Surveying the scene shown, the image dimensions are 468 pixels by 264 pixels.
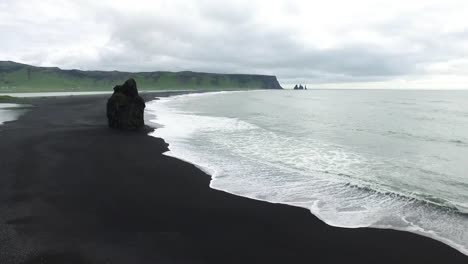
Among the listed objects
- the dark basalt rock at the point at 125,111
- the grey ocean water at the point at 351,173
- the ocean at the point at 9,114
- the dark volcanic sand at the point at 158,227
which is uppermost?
the dark basalt rock at the point at 125,111

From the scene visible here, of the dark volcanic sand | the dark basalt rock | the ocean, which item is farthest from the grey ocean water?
the ocean

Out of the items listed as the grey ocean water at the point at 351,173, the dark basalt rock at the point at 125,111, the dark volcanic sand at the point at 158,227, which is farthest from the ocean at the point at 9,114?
the dark volcanic sand at the point at 158,227

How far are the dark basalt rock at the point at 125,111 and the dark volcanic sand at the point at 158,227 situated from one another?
1646 cm

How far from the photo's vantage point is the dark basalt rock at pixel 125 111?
36250mm

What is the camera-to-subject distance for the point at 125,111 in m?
36.4

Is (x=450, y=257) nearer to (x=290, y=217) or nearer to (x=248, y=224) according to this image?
(x=290, y=217)

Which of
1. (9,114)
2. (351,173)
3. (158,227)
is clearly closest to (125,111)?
(351,173)

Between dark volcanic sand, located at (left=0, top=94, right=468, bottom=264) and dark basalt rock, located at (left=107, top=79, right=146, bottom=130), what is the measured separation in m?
16.5

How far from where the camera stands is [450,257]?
10383 mm

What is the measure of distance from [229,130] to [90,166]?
74.3 ft

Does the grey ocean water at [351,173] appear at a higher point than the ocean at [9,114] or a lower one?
lower

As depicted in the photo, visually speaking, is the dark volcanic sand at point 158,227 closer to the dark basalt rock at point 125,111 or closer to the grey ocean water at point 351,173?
the grey ocean water at point 351,173

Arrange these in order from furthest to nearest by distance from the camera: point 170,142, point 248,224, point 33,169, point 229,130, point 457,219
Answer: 1. point 229,130
2. point 170,142
3. point 33,169
4. point 457,219
5. point 248,224

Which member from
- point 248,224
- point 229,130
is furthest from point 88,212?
point 229,130
